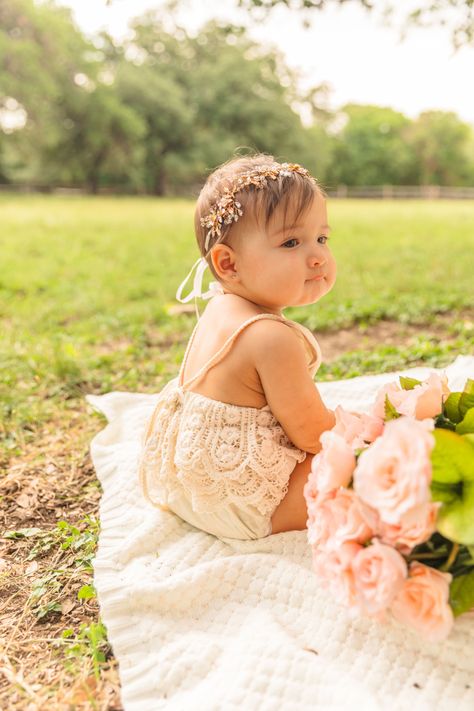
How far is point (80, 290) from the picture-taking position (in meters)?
5.36

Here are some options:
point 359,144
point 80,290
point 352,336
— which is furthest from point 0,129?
point 359,144

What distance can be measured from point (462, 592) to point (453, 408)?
16.9 inches

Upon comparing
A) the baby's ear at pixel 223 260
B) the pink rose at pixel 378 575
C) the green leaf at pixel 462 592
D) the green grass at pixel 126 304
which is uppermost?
the baby's ear at pixel 223 260

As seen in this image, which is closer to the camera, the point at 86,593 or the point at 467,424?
the point at 467,424

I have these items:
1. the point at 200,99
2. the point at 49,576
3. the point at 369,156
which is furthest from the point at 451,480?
the point at 369,156

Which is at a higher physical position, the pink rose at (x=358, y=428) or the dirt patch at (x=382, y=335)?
the pink rose at (x=358, y=428)

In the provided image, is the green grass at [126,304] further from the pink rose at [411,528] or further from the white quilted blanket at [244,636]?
the pink rose at [411,528]

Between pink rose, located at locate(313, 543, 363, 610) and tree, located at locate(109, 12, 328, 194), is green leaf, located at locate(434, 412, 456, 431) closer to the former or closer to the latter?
pink rose, located at locate(313, 543, 363, 610)

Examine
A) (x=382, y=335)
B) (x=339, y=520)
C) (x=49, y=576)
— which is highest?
(x=339, y=520)

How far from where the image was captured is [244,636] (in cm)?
157

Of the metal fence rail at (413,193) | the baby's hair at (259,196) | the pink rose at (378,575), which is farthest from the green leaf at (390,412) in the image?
the metal fence rail at (413,193)

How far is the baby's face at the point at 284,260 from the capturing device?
188cm

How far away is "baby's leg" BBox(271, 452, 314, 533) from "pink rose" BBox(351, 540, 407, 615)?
22.7 inches

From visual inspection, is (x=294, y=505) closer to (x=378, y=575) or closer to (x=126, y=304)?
(x=378, y=575)
